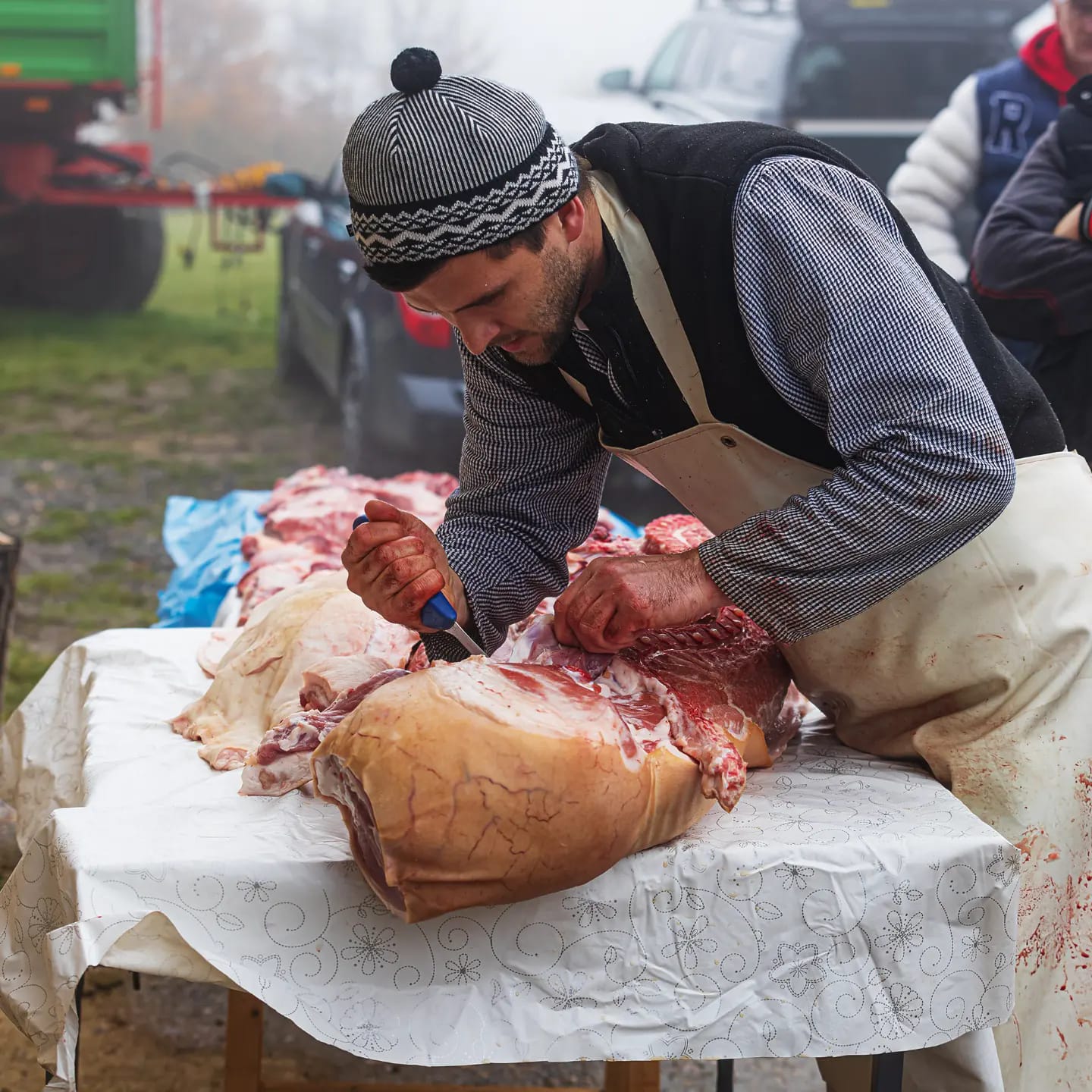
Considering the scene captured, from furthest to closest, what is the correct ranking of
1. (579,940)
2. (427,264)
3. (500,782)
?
1. (427,264)
2. (579,940)
3. (500,782)

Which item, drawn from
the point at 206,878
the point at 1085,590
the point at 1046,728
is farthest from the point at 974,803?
the point at 206,878

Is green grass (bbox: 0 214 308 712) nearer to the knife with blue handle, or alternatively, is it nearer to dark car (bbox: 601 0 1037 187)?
dark car (bbox: 601 0 1037 187)

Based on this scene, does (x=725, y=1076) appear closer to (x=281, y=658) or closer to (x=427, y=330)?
(x=281, y=658)

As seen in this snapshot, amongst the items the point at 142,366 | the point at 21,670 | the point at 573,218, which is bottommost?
the point at 21,670

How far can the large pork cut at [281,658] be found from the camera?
85.8 inches

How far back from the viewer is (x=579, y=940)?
64.0 inches

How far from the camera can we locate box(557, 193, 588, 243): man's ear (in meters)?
1.80

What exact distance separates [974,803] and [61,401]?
5286 mm

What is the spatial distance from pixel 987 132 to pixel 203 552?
3239 millimetres

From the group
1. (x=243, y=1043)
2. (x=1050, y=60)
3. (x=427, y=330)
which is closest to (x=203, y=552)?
(x=427, y=330)

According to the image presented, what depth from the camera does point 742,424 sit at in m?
1.88

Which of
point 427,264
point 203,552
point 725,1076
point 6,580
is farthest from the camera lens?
→ point 203,552

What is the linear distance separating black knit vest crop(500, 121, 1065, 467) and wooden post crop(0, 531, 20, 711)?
6.35ft

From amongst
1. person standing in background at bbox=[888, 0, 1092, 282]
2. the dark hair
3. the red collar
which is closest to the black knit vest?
the dark hair
